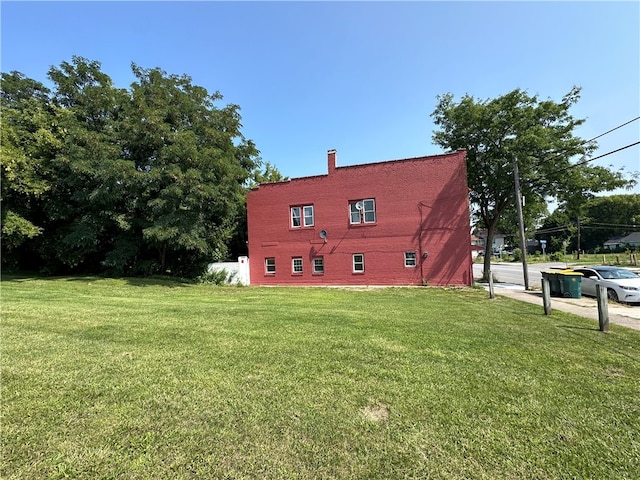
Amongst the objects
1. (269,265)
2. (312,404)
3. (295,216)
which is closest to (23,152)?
(269,265)

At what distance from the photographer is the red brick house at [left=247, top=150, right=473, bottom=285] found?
18688mm

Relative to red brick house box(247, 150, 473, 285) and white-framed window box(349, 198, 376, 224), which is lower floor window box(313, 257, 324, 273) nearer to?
red brick house box(247, 150, 473, 285)

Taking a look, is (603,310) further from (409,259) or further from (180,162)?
(180,162)

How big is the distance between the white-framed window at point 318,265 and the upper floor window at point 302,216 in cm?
229

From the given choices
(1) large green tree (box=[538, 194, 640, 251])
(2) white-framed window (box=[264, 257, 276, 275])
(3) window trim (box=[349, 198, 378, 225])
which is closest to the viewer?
(3) window trim (box=[349, 198, 378, 225])

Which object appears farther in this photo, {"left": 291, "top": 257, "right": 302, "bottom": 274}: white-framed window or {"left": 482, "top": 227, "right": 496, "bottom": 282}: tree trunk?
{"left": 482, "top": 227, "right": 496, "bottom": 282}: tree trunk

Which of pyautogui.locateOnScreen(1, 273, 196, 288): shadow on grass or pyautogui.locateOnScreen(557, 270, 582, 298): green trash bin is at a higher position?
pyautogui.locateOnScreen(1, 273, 196, 288): shadow on grass

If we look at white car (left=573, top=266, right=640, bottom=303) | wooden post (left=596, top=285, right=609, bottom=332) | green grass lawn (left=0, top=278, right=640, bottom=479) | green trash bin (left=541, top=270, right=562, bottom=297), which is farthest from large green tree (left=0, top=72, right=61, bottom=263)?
green trash bin (left=541, top=270, right=562, bottom=297)

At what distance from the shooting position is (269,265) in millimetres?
22078

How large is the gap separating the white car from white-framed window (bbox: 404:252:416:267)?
7749 mm

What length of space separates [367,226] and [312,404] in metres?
17.2

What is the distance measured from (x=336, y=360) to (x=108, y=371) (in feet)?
9.43

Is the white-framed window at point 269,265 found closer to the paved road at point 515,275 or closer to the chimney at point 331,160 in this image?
the chimney at point 331,160

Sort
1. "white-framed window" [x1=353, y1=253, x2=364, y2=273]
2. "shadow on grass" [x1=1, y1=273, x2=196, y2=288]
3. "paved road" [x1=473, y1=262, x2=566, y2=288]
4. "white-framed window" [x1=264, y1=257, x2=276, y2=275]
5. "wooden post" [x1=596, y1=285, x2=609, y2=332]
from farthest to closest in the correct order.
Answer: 1. "white-framed window" [x1=264, y1=257, x2=276, y2=275]
2. "paved road" [x1=473, y1=262, x2=566, y2=288]
3. "white-framed window" [x1=353, y1=253, x2=364, y2=273]
4. "shadow on grass" [x1=1, y1=273, x2=196, y2=288]
5. "wooden post" [x1=596, y1=285, x2=609, y2=332]
